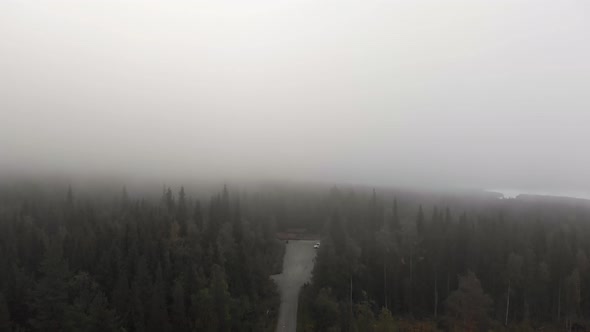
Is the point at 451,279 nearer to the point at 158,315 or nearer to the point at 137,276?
the point at 158,315

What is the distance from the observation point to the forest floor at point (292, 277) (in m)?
57.4

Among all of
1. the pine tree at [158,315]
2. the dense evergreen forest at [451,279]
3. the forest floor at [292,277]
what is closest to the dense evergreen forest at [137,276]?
the pine tree at [158,315]

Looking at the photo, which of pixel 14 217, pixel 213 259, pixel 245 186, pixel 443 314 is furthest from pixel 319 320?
pixel 245 186

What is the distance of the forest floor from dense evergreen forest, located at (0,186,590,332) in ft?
4.86

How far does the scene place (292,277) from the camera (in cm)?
7244

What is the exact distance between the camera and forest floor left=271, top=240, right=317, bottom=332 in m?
57.4

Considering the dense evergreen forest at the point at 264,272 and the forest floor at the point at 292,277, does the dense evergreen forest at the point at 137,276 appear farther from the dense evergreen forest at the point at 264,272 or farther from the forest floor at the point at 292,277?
the forest floor at the point at 292,277

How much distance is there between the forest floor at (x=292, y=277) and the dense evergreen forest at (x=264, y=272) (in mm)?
1481

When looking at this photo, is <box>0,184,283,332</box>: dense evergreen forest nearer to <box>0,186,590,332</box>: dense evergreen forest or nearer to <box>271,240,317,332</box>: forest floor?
<box>0,186,590,332</box>: dense evergreen forest

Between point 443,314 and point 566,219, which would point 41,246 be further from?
point 566,219

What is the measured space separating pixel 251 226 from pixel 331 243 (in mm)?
22942

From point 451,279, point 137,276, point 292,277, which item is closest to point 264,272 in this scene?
point 292,277

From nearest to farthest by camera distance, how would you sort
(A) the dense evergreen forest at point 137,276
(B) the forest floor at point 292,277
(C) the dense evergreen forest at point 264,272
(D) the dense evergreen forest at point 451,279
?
(A) the dense evergreen forest at point 137,276, (C) the dense evergreen forest at point 264,272, (D) the dense evergreen forest at point 451,279, (B) the forest floor at point 292,277

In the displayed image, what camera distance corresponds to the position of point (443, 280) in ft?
224
